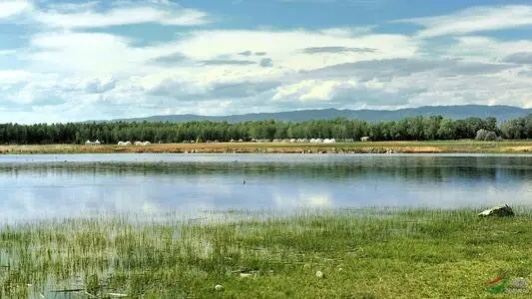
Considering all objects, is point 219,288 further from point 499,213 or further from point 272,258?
point 499,213

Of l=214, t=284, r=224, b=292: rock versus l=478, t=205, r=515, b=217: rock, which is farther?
l=478, t=205, r=515, b=217: rock

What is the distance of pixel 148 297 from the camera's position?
768 inches

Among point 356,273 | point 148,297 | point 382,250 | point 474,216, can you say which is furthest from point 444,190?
point 148,297

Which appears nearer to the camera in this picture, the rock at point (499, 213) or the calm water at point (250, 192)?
the rock at point (499, 213)

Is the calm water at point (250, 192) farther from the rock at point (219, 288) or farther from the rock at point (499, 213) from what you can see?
Answer: the rock at point (219, 288)

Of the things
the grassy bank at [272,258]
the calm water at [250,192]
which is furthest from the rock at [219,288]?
the calm water at [250,192]

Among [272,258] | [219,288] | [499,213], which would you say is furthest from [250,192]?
[219,288]

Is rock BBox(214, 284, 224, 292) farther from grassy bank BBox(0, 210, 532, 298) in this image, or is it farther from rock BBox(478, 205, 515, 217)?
rock BBox(478, 205, 515, 217)

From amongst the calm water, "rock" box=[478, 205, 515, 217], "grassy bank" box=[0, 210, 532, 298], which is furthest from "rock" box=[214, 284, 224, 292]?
the calm water

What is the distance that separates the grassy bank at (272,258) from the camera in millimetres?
20344

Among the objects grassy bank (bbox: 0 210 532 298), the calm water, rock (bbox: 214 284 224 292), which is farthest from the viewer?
the calm water

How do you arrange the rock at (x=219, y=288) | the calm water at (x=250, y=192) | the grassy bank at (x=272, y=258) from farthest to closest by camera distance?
the calm water at (x=250, y=192) → the grassy bank at (x=272, y=258) → the rock at (x=219, y=288)

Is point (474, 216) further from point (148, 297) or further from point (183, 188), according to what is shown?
point (183, 188)

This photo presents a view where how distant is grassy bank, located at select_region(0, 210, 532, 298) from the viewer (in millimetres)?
20344
